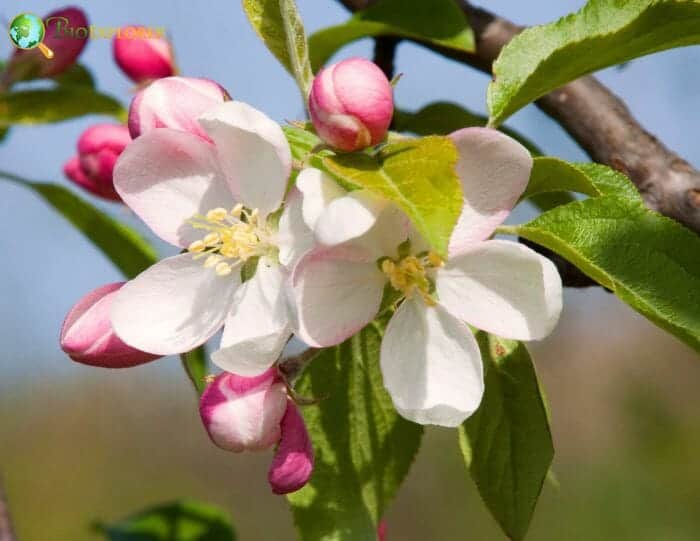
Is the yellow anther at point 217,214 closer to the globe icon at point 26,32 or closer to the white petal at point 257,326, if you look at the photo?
the white petal at point 257,326

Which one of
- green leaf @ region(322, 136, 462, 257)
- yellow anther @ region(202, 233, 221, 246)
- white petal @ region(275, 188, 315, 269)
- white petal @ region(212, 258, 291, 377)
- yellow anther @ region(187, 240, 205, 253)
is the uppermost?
green leaf @ region(322, 136, 462, 257)

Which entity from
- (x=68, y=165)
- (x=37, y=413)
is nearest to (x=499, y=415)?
(x=68, y=165)

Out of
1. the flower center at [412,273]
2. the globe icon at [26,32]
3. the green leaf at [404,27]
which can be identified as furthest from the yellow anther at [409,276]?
the globe icon at [26,32]

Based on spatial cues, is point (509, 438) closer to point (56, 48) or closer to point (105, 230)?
point (105, 230)

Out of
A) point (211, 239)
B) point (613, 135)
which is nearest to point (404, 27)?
point (613, 135)

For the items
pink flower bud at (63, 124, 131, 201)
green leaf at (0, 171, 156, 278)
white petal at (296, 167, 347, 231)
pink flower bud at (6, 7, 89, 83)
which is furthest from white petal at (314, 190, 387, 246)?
pink flower bud at (6, 7, 89, 83)

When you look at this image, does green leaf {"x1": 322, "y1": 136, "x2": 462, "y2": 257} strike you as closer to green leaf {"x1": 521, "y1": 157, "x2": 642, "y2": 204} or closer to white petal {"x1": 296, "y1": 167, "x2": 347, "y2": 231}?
white petal {"x1": 296, "y1": 167, "x2": 347, "y2": 231}
